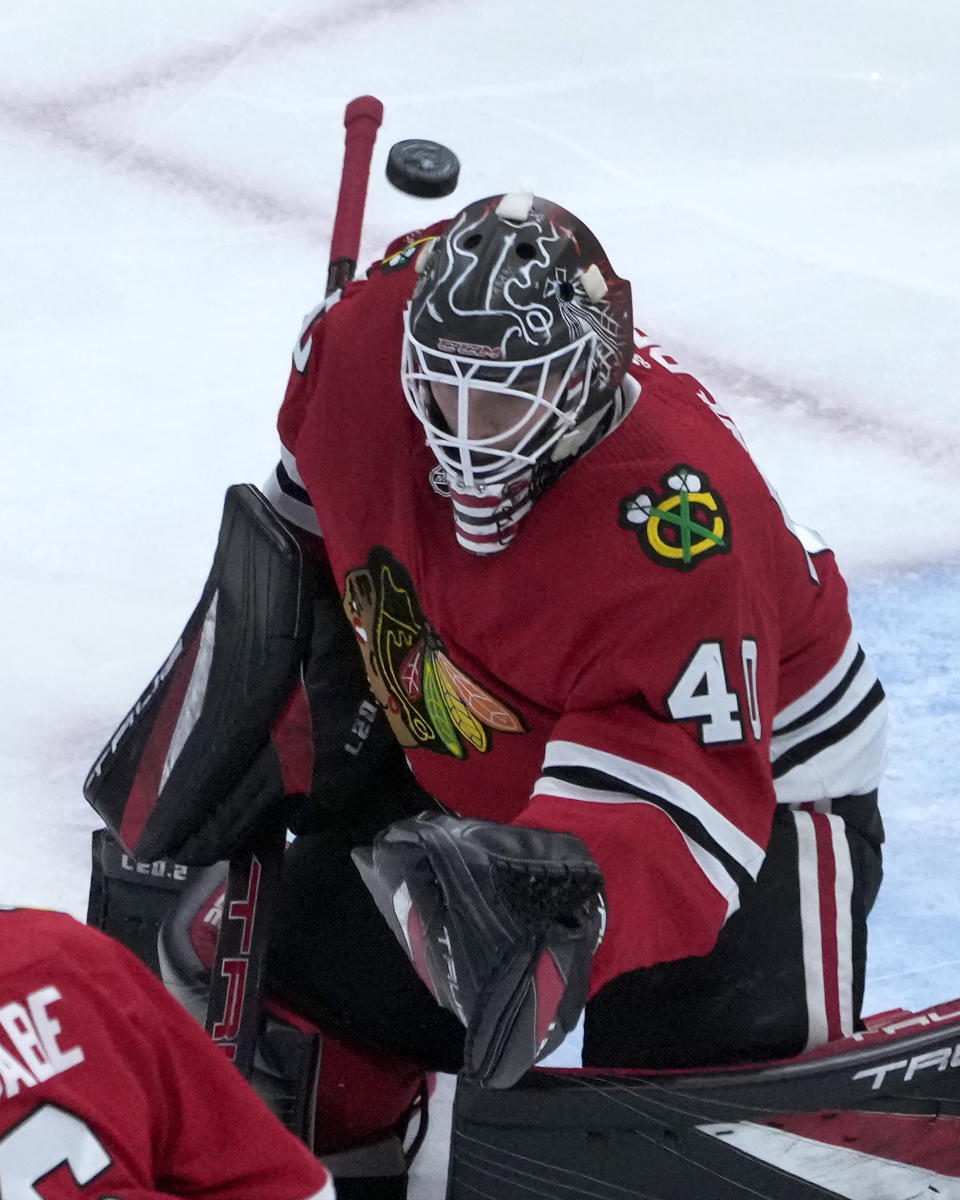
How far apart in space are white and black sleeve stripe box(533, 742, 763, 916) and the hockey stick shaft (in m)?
1.00

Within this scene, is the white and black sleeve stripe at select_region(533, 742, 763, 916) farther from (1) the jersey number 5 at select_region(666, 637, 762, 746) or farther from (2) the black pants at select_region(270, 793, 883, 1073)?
(2) the black pants at select_region(270, 793, 883, 1073)

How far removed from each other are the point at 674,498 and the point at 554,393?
0.47ft

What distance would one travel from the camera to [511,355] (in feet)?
5.08

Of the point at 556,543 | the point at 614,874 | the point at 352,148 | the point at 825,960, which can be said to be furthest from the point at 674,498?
the point at 352,148

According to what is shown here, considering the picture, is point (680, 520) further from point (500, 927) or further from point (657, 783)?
point (500, 927)

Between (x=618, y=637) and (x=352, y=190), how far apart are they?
1.16m

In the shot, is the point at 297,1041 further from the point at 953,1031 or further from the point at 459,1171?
the point at 953,1031

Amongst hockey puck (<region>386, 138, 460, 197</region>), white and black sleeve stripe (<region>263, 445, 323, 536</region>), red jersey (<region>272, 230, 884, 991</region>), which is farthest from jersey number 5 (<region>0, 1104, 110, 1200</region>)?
hockey puck (<region>386, 138, 460, 197</region>)

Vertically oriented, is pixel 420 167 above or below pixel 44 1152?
above

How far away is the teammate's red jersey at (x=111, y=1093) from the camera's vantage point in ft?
3.58

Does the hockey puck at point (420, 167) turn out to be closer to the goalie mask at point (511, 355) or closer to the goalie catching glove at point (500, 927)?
the goalie mask at point (511, 355)

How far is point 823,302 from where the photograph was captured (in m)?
3.39

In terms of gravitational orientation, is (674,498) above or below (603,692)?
above

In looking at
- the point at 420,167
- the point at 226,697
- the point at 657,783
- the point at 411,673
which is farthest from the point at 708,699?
the point at 420,167
